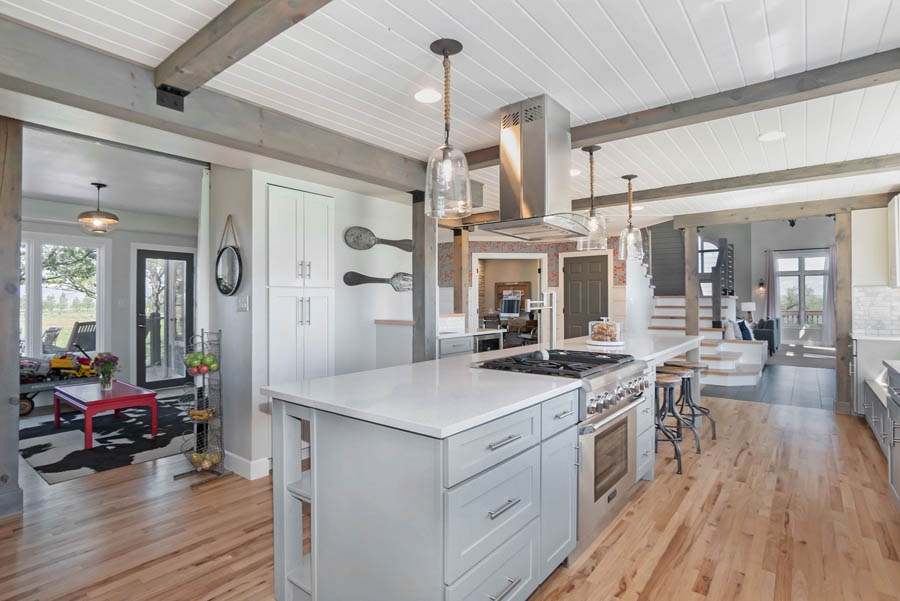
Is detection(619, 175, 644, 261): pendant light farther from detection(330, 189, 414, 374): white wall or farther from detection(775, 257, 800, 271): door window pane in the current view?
detection(775, 257, 800, 271): door window pane

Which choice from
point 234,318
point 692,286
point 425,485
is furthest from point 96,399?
point 692,286

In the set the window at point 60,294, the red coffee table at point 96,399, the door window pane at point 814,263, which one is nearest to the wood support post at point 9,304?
the red coffee table at point 96,399

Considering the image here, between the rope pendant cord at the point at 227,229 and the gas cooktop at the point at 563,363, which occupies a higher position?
the rope pendant cord at the point at 227,229

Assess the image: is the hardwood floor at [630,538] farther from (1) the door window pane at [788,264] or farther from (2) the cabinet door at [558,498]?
(1) the door window pane at [788,264]

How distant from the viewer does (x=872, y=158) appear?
147 inches

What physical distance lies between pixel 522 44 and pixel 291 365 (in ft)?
9.20

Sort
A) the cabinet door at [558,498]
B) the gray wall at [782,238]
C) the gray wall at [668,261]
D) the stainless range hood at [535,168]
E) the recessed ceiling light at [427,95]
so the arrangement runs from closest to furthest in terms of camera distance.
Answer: the cabinet door at [558,498], the recessed ceiling light at [427,95], the stainless range hood at [535,168], the gray wall at [668,261], the gray wall at [782,238]

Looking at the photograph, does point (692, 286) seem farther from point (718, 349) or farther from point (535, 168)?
point (535, 168)

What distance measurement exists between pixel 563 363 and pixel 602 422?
449mm

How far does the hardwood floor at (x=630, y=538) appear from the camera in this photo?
2.07m

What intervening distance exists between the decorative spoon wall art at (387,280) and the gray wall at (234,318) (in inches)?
37.6

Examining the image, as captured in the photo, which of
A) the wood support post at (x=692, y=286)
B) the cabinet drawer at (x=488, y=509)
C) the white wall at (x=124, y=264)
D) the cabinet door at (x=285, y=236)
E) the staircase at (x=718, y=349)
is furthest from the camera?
the staircase at (x=718, y=349)

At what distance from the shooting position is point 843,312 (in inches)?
205

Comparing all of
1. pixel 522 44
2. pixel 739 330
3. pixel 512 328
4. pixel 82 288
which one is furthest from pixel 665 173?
pixel 82 288
